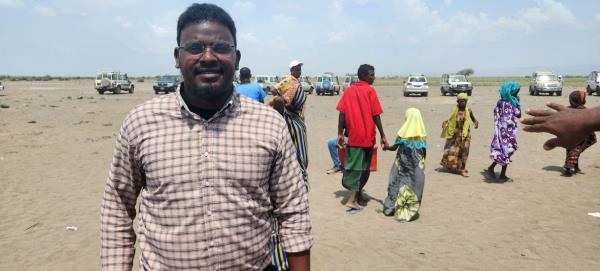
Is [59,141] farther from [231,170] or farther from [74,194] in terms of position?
[231,170]

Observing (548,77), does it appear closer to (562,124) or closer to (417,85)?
(417,85)

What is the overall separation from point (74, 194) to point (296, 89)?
13.7 ft

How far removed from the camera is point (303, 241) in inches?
68.9

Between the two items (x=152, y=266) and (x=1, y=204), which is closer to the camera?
(x=152, y=266)

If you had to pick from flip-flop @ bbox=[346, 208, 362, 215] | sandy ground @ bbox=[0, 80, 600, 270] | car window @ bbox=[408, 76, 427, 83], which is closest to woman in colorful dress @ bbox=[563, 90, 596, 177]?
sandy ground @ bbox=[0, 80, 600, 270]

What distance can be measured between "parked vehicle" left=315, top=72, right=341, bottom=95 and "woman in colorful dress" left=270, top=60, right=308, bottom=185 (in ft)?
97.8

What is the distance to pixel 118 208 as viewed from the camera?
1.68 m

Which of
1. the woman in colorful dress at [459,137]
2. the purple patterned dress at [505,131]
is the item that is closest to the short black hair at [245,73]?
the woman in colorful dress at [459,137]

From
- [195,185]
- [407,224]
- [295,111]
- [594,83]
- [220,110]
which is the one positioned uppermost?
[594,83]

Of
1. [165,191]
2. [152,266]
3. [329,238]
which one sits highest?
[165,191]

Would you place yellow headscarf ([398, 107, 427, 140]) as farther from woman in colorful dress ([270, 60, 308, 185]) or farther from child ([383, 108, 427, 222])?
woman in colorful dress ([270, 60, 308, 185])

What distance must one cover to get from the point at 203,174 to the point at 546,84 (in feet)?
105

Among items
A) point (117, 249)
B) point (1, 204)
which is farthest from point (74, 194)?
point (117, 249)

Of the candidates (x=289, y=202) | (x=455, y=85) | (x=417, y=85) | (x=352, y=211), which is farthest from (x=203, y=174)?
(x=455, y=85)
